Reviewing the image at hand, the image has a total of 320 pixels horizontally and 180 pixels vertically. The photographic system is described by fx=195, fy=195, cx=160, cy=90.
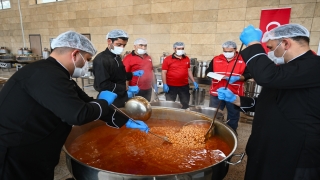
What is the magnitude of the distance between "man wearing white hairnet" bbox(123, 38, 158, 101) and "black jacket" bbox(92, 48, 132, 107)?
83cm


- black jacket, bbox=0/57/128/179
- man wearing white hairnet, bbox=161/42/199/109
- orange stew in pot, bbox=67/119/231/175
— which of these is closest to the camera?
black jacket, bbox=0/57/128/179

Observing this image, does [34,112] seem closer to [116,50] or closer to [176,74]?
[116,50]

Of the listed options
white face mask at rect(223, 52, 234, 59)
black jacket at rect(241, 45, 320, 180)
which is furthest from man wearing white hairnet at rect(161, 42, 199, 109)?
black jacket at rect(241, 45, 320, 180)

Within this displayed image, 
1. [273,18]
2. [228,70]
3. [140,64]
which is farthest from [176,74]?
[273,18]

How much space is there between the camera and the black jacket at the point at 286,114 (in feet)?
3.61

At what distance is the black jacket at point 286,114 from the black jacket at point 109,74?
159 centimetres

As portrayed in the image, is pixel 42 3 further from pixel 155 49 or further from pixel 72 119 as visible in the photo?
pixel 72 119

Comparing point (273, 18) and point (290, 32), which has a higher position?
point (273, 18)

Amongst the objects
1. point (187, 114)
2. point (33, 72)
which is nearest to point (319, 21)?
point (187, 114)

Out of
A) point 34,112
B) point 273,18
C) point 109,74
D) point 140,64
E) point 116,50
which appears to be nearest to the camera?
point 34,112

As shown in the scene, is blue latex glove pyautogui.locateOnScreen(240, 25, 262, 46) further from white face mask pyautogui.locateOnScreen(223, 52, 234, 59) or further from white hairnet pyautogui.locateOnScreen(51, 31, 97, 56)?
white face mask pyautogui.locateOnScreen(223, 52, 234, 59)

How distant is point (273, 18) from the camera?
4.31 metres

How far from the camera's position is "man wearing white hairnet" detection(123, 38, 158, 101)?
11.3 ft

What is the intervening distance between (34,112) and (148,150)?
979 mm
